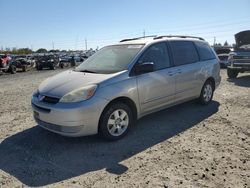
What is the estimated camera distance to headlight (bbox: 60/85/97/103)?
4352mm

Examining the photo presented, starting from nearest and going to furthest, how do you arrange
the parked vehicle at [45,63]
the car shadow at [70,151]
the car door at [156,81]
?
the car shadow at [70,151]
the car door at [156,81]
the parked vehicle at [45,63]

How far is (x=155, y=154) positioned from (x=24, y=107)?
4.69 meters

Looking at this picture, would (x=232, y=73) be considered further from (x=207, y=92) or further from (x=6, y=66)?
(x=6, y=66)

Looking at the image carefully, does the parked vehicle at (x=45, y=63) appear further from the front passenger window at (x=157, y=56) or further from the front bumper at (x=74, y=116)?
the front bumper at (x=74, y=116)

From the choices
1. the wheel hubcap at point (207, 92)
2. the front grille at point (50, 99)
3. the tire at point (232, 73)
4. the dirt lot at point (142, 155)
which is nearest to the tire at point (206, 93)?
the wheel hubcap at point (207, 92)

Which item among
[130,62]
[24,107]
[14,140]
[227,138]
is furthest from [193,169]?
[24,107]

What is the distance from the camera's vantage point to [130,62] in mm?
5043

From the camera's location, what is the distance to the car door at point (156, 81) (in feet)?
16.8

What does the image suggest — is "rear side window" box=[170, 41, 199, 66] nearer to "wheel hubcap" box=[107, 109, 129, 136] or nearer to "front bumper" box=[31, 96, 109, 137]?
"wheel hubcap" box=[107, 109, 129, 136]

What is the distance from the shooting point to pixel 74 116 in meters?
4.28

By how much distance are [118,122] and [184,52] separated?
2.59m

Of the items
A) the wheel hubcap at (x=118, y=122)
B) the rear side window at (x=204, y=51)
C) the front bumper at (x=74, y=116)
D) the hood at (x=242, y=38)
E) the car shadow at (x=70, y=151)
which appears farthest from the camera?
the hood at (x=242, y=38)

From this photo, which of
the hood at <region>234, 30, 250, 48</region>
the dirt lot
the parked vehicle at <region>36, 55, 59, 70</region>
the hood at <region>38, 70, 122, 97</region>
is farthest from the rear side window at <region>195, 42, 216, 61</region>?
the parked vehicle at <region>36, 55, 59, 70</region>

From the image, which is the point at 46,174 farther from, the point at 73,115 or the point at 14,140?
the point at 14,140
